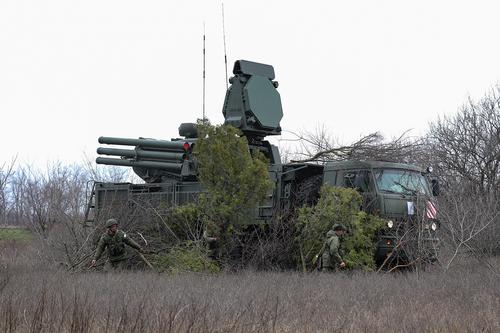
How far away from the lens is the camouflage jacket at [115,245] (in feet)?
49.5

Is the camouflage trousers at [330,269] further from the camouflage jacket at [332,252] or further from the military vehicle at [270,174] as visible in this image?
the military vehicle at [270,174]

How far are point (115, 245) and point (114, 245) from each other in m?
0.02

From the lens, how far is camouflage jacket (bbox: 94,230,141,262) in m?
15.1

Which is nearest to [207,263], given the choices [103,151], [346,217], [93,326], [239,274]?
[239,274]

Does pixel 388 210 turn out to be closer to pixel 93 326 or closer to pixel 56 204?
pixel 56 204

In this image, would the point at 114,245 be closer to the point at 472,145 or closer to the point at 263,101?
the point at 263,101

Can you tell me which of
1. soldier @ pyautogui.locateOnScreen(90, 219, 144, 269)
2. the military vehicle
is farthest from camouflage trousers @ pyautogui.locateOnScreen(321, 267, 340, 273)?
soldier @ pyautogui.locateOnScreen(90, 219, 144, 269)

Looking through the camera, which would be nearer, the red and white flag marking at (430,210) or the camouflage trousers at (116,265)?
A: the camouflage trousers at (116,265)

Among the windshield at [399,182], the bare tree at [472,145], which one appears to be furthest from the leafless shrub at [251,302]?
the bare tree at [472,145]

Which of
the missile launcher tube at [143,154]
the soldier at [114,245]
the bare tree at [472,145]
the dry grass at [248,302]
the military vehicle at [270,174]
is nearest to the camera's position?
the dry grass at [248,302]

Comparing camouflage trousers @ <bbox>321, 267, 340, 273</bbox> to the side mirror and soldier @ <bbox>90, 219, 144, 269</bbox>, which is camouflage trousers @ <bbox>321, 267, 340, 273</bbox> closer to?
the side mirror

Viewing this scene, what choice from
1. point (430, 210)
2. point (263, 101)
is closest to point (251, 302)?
point (430, 210)

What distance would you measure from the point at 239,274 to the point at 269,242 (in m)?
1.66

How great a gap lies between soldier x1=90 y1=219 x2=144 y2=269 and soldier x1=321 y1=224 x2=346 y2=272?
11.6 ft
